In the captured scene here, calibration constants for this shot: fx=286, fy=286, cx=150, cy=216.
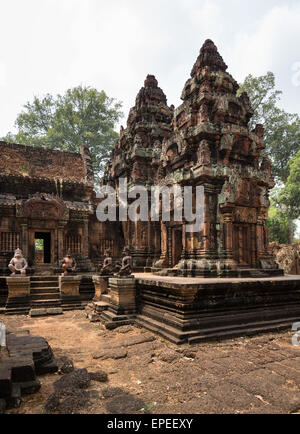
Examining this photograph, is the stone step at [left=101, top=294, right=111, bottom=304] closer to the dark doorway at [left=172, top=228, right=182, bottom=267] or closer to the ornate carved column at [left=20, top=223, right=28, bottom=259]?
the dark doorway at [left=172, top=228, right=182, bottom=267]

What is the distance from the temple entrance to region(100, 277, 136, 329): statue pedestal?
372 cm

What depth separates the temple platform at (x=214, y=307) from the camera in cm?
536

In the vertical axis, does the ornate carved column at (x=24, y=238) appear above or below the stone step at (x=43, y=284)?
above

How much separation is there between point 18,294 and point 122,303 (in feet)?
12.8

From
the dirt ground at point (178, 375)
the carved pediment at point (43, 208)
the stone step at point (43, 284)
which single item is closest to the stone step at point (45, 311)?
the stone step at point (43, 284)

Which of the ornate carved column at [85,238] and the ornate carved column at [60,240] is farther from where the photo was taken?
the ornate carved column at [85,238]

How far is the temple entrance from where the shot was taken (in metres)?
9.09

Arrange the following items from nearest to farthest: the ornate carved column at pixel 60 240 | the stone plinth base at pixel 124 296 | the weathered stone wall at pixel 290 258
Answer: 1. the stone plinth base at pixel 124 296
2. the ornate carved column at pixel 60 240
3. the weathered stone wall at pixel 290 258

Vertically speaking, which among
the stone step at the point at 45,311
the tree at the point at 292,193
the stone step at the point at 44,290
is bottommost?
the stone step at the point at 45,311

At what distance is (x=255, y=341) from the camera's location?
527 centimetres

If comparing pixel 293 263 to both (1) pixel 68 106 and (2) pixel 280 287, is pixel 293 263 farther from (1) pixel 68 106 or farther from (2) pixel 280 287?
(1) pixel 68 106

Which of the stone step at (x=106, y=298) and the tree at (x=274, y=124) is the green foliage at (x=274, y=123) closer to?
the tree at (x=274, y=124)

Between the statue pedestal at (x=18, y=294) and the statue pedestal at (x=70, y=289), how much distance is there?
3.43ft

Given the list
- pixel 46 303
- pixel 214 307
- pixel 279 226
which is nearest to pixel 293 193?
pixel 279 226
